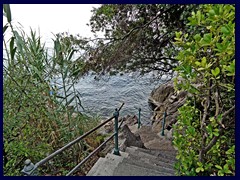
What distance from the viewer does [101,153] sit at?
2.65 metres

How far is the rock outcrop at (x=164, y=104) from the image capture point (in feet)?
15.5

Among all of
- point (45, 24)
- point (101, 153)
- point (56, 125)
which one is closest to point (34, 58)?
point (45, 24)

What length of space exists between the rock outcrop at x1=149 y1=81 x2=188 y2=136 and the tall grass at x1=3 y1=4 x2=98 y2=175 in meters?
2.59

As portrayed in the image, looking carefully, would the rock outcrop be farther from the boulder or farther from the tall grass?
the tall grass

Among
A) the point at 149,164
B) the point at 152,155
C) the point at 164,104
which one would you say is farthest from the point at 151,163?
the point at 164,104

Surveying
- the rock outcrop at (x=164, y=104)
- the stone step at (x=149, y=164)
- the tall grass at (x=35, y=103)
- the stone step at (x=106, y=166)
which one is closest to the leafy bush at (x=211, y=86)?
the stone step at (x=149, y=164)

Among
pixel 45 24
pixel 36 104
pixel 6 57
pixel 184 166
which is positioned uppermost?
pixel 45 24

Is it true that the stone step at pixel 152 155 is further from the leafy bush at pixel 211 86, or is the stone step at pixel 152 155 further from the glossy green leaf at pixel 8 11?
the glossy green leaf at pixel 8 11

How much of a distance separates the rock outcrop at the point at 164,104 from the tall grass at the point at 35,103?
8.50 feet

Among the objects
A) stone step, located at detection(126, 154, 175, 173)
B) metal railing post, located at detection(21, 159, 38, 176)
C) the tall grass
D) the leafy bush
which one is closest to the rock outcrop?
stone step, located at detection(126, 154, 175, 173)

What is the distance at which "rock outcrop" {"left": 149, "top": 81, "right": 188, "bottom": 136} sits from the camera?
15.5ft

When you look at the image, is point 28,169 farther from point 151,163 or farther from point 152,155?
point 152,155

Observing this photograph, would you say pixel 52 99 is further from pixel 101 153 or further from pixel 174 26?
pixel 174 26
